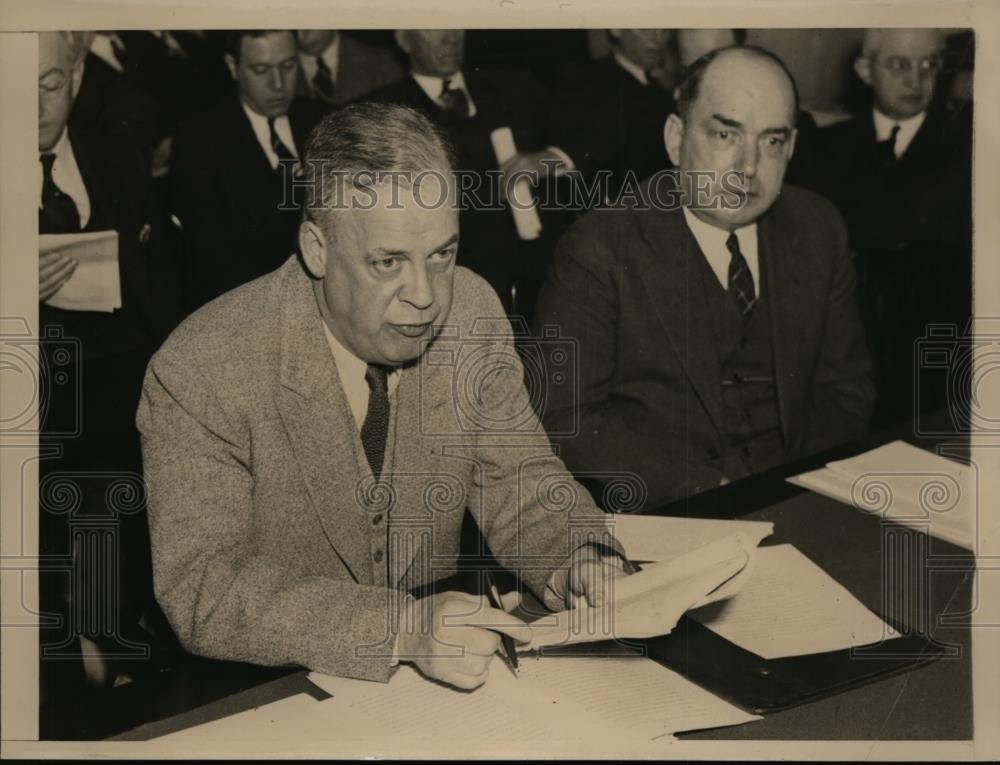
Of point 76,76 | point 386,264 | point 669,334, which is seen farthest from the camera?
point 669,334

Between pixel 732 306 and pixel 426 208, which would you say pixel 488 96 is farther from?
pixel 732 306

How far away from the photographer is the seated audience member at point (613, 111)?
2398 mm

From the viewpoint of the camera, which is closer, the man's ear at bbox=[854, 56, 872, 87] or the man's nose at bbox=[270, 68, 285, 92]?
the man's nose at bbox=[270, 68, 285, 92]

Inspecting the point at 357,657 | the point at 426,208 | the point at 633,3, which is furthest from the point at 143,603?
the point at 633,3

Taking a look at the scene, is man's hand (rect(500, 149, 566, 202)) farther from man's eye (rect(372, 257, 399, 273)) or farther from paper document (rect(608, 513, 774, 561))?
paper document (rect(608, 513, 774, 561))

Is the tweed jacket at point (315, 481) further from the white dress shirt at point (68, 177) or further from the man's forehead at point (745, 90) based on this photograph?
the man's forehead at point (745, 90)

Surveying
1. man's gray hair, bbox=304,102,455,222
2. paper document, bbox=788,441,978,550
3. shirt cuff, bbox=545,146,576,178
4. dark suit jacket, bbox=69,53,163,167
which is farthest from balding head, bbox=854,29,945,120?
dark suit jacket, bbox=69,53,163,167

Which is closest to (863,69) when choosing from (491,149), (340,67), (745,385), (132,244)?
(745,385)

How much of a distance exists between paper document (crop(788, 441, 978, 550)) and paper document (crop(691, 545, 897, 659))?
0.21 m

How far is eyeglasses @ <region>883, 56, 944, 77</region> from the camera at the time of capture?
8.10 feet

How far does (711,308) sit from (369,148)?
2.51 ft

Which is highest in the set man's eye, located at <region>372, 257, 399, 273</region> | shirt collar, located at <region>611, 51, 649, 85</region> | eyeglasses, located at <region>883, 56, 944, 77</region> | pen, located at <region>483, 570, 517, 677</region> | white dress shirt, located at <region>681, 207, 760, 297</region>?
eyeglasses, located at <region>883, 56, 944, 77</region>

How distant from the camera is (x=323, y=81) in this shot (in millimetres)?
2324

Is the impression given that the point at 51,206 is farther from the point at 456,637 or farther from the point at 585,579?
the point at 585,579
